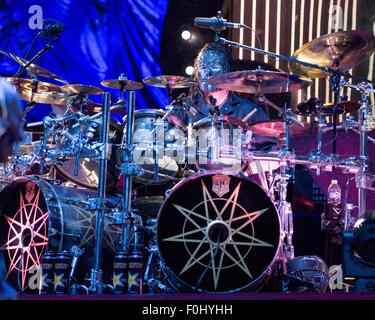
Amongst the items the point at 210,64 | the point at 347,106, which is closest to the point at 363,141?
the point at 347,106

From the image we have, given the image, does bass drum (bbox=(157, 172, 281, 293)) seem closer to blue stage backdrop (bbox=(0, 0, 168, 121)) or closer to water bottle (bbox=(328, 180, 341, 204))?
water bottle (bbox=(328, 180, 341, 204))

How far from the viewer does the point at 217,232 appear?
454cm

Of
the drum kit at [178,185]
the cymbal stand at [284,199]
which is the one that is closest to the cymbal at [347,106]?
the drum kit at [178,185]

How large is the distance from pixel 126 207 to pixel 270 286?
1.04 meters

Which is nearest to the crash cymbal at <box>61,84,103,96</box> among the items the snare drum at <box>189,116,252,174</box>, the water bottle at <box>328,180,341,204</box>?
the snare drum at <box>189,116,252,174</box>

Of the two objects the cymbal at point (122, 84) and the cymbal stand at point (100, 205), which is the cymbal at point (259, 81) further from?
the cymbal stand at point (100, 205)

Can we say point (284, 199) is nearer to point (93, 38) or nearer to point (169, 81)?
point (169, 81)

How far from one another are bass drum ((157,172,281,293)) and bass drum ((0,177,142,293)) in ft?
1.89

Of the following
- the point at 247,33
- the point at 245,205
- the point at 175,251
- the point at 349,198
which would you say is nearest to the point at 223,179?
the point at 245,205

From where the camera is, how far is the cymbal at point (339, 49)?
5074mm

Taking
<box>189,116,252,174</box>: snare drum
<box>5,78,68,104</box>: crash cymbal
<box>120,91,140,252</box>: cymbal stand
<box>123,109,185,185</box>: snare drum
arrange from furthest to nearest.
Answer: <box>5,78,68,104</box>: crash cymbal
<box>123,109,185,185</box>: snare drum
<box>189,116,252,174</box>: snare drum
<box>120,91,140,252</box>: cymbal stand

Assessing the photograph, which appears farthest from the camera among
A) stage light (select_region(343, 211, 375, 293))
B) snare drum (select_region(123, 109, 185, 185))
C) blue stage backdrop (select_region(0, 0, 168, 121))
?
blue stage backdrop (select_region(0, 0, 168, 121))

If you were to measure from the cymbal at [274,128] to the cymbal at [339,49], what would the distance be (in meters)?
0.41

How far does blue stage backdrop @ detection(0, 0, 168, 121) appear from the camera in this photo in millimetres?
7043
